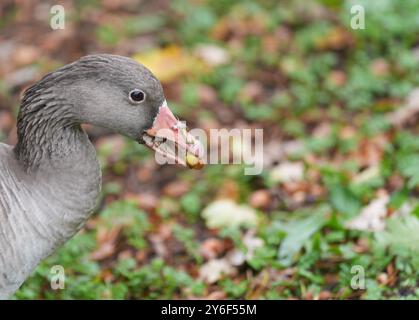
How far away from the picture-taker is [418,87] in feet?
26.3

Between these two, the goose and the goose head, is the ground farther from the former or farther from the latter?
the goose head

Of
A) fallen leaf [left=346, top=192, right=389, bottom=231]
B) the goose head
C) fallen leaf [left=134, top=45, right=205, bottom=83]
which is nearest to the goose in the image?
the goose head

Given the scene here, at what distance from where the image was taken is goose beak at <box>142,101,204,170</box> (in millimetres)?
5035

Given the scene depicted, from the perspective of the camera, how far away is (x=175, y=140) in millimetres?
5062

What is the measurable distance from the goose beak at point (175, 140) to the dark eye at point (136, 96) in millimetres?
158

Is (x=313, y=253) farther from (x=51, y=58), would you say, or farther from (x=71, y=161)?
(x=51, y=58)

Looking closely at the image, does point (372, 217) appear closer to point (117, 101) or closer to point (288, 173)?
point (288, 173)

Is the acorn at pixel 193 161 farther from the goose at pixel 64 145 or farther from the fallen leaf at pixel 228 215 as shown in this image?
the fallen leaf at pixel 228 215

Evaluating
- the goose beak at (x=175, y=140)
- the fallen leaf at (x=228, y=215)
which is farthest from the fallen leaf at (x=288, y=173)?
the goose beak at (x=175, y=140)

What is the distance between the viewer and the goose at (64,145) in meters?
4.88

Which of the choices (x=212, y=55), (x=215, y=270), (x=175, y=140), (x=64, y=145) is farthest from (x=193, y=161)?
(x=212, y=55)

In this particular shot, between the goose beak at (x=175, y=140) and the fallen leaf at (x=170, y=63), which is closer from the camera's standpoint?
the goose beak at (x=175, y=140)

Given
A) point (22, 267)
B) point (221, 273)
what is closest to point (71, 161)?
point (22, 267)

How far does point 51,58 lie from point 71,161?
4.39 metres
